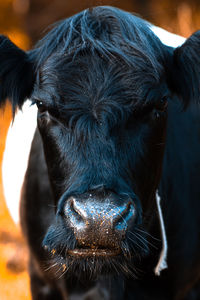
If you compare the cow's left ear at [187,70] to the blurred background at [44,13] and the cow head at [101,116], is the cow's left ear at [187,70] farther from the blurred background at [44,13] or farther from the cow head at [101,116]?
the blurred background at [44,13]

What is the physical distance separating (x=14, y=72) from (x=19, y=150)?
118 cm

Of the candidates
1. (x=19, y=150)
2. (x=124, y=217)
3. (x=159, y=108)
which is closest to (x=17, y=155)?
(x=19, y=150)

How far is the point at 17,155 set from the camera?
153 inches

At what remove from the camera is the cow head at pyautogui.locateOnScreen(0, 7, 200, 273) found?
7.07 feet

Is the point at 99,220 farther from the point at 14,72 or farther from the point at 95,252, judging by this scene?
the point at 14,72

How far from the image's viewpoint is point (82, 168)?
227 cm

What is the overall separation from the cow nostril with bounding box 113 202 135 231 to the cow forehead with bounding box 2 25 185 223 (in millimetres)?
1544

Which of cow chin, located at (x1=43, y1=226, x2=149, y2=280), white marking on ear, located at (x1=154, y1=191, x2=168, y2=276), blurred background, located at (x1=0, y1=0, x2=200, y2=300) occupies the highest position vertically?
cow chin, located at (x1=43, y1=226, x2=149, y2=280)

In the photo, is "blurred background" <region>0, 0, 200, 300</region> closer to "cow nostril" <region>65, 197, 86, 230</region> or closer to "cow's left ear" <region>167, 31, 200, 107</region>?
"cow's left ear" <region>167, 31, 200, 107</region>

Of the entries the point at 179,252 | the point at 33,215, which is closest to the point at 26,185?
the point at 33,215

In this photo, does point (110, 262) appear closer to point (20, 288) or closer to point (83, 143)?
point (83, 143)

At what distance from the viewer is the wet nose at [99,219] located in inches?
81.2

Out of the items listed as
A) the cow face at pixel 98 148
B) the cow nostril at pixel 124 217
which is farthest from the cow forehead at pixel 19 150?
the cow nostril at pixel 124 217

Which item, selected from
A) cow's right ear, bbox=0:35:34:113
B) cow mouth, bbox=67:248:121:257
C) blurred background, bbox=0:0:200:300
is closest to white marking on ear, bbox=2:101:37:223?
cow's right ear, bbox=0:35:34:113
